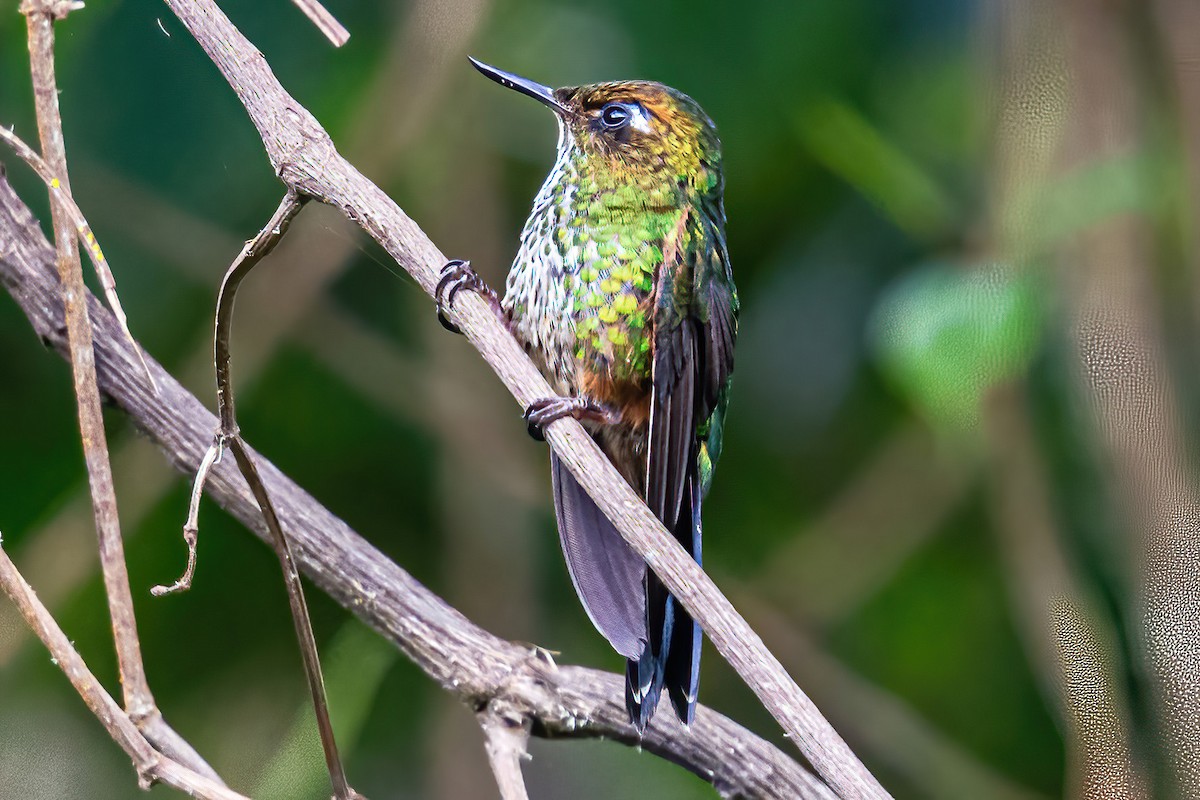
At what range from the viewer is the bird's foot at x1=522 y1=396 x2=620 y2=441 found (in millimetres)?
1220

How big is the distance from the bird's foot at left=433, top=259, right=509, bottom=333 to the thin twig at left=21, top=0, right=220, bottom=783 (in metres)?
0.36

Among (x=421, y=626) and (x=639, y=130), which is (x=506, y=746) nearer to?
(x=421, y=626)

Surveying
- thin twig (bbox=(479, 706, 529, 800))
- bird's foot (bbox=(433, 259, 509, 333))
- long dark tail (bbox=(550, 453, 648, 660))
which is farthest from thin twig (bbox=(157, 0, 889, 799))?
thin twig (bbox=(479, 706, 529, 800))

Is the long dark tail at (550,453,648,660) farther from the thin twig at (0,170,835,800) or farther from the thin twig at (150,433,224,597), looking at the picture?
the thin twig at (150,433,224,597)

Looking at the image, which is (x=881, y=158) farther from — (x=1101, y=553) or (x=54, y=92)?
(x=54, y=92)

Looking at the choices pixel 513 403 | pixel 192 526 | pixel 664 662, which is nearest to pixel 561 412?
pixel 664 662

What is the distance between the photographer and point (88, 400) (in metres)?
1.13

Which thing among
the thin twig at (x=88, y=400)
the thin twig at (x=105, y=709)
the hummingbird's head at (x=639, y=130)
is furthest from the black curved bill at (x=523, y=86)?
the thin twig at (x=105, y=709)

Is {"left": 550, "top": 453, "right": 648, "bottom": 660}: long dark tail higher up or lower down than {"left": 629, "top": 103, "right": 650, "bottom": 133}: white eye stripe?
lower down

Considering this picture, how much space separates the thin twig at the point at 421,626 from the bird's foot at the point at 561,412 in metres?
0.28

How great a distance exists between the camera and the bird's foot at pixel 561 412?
1220 millimetres

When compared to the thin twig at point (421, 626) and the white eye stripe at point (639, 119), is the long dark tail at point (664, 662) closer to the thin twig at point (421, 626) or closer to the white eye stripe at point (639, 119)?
the thin twig at point (421, 626)

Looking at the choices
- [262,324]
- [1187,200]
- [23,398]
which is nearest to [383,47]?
[262,324]

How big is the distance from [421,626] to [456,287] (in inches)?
17.2
